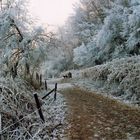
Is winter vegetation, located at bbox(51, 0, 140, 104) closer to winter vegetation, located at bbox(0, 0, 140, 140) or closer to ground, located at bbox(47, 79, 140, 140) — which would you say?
winter vegetation, located at bbox(0, 0, 140, 140)

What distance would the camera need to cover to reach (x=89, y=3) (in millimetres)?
32438

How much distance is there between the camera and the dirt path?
24.8 feet

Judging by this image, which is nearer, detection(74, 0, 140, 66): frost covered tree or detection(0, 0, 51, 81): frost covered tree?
detection(0, 0, 51, 81): frost covered tree

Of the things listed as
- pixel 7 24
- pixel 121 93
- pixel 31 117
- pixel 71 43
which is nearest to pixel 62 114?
pixel 31 117

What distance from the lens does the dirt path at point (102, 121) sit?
756 centimetres

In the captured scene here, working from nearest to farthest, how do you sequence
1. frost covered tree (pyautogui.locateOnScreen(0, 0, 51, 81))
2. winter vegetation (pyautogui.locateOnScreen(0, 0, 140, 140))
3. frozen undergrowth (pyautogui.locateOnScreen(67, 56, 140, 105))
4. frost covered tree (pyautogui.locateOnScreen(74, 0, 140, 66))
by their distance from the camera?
1. winter vegetation (pyautogui.locateOnScreen(0, 0, 140, 140))
2. frozen undergrowth (pyautogui.locateOnScreen(67, 56, 140, 105))
3. frost covered tree (pyautogui.locateOnScreen(0, 0, 51, 81))
4. frost covered tree (pyautogui.locateOnScreen(74, 0, 140, 66))

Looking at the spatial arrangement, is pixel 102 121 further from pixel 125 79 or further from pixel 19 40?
pixel 19 40

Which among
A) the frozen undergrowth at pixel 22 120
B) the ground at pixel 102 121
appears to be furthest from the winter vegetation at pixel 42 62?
the ground at pixel 102 121

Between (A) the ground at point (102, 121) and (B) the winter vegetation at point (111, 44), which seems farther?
(B) the winter vegetation at point (111, 44)

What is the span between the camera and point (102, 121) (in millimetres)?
8891

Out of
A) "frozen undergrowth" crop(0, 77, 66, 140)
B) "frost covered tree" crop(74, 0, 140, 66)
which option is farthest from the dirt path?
"frost covered tree" crop(74, 0, 140, 66)

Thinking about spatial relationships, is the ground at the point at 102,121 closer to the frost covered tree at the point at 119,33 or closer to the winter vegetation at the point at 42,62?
the winter vegetation at the point at 42,62

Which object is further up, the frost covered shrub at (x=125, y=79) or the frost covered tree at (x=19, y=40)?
the frost covered tree at (x=19, y=40)

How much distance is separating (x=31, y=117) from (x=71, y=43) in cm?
3069
